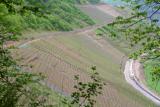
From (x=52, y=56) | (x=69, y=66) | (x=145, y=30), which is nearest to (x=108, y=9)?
(x=69, y=66)

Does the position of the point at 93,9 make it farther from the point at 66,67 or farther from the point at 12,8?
the point at 12,8

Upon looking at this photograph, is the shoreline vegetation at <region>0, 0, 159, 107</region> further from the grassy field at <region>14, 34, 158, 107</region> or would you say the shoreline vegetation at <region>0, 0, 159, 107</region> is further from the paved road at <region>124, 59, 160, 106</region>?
the paved road at <region>124, 59, 160, 106</region>

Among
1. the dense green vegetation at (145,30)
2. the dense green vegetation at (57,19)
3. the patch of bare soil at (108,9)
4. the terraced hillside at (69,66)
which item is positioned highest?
the dense green vegetation at (145,30)

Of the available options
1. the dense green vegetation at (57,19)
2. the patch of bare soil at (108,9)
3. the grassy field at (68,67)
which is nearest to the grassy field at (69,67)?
the grassy field at (68,67)

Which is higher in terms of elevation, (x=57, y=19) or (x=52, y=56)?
(x=52, y=56)

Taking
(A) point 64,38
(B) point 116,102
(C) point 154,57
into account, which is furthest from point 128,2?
(A) point 64,38

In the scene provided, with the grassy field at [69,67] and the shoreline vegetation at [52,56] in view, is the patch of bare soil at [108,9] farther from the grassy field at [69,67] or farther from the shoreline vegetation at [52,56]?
the grassy field at [69,67]

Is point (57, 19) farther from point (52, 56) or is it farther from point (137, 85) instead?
point (52, 56)

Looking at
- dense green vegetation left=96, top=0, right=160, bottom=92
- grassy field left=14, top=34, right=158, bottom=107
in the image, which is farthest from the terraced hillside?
dense green vegetation left=96, top=0, right=160, bottom=92
